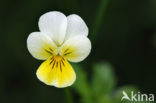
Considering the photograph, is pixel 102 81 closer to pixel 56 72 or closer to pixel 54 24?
pixel 56 72

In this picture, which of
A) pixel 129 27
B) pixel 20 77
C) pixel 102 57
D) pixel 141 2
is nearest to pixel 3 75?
pixel 20 77

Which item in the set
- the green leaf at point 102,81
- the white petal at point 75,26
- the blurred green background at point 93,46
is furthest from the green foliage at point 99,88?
the white petal at point 75,26

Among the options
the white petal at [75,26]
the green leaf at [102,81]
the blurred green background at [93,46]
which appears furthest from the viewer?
the blurred green background at [93,46]

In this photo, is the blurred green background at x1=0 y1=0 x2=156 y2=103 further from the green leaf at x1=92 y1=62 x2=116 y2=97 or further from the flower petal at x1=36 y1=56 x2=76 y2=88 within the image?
the flower petal at x1=36 y1=56 x2=76 y2=88

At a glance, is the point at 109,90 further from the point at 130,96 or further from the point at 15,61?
the point at 15,61

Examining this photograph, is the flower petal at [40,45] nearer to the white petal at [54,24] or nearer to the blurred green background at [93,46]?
the white petal at [54,24]

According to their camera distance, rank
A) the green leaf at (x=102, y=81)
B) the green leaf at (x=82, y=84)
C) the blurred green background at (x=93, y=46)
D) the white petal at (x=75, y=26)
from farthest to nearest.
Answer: the blurred green background at (x=93, y=46) → the green leaf at (x=102, y=81) → the green leaf at (x=82, y=84) → the white petal at (x=75, y=26)

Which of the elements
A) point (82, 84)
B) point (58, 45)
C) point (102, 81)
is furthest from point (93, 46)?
point (58, 45)
